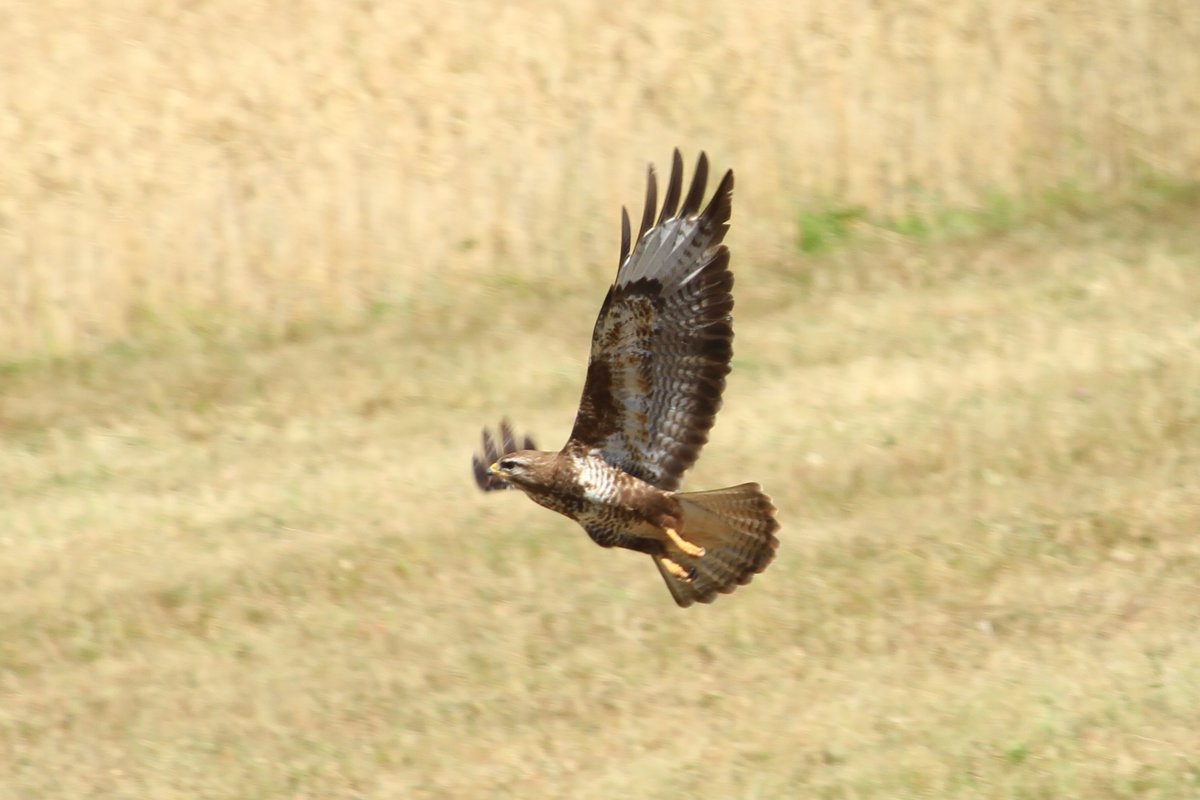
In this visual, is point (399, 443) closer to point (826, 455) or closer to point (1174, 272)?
point (826, 455)

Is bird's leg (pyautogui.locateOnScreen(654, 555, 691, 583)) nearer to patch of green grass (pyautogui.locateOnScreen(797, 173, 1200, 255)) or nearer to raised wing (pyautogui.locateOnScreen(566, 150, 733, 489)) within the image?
raised wing (pyautogui.locateOnScreen(566, 150, 733, 489))

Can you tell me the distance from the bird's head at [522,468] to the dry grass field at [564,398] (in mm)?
2767

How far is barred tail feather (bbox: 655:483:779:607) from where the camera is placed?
7.72 m

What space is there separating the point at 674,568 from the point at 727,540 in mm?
251

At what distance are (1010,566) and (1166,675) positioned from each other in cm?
151

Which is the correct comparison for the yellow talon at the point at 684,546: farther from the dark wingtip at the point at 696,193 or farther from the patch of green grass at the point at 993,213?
the patch of green grass at the point at 993,213

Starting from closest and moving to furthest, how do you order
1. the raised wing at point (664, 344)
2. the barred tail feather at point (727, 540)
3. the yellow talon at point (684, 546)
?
the raised wing at point (664, 344), the yellow talon at point (684, 546), the barred tail feather at point (727, 540)

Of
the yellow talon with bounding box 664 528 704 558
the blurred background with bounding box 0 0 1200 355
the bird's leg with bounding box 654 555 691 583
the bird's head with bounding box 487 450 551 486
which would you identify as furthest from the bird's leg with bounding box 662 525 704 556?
the blurred background with bounding box 0 0 1200 355

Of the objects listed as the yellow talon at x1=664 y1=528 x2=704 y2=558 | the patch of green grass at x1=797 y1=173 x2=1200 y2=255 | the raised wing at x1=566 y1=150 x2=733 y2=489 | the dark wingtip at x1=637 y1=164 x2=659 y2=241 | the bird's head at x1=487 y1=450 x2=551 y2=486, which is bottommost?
the yellow talon at x1=664 y1=528 x2=704 y2=558

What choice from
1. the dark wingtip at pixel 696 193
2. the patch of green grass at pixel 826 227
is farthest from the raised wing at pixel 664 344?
the patch of green grass at pixel 826 227

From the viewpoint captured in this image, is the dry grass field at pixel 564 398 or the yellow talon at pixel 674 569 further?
the dry grass field at pixel 564 398

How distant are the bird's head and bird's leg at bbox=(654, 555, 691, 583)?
74cm

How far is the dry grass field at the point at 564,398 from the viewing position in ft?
33.2

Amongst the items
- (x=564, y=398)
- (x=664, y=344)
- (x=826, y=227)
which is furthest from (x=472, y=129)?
(x=664, y=344)
